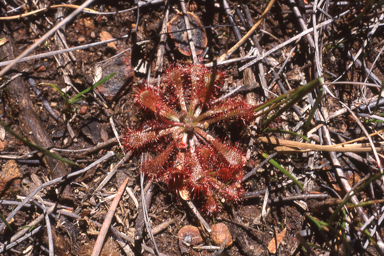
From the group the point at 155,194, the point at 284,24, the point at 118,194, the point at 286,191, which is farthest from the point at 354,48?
the point at 118,194

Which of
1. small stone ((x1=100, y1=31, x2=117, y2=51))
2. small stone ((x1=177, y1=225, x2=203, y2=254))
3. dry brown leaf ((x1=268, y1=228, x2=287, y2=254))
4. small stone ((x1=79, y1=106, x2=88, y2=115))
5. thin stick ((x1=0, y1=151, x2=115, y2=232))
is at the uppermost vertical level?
small stone ((x1=100, y1=31, x2=117, y2=51))

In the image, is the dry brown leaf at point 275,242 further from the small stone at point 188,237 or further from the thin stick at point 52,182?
the thin stick at point 52,182

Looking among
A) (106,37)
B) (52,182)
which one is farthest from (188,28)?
(52,182)

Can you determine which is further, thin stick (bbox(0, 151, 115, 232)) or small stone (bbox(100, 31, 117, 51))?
small stone (bbox(100, 31, 117, 51))

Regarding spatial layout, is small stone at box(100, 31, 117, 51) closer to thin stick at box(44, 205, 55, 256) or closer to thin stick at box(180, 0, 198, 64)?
thin stick at box(180, 0, 198, 64)

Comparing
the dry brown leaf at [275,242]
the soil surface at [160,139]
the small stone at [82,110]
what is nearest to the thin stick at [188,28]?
the soil surface at [160,139]

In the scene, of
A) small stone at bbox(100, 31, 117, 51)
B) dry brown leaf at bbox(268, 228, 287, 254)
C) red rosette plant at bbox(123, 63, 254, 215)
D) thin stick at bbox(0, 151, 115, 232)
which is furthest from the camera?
small stone at bbox(100, 31, 117, 51)

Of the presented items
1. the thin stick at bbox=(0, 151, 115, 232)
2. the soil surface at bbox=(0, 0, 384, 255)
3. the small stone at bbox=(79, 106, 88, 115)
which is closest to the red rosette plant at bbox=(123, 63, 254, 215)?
the soil surface at bbox=(0, 0, 384, 255)

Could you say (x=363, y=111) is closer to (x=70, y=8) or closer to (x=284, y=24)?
(x=284, y=24)
